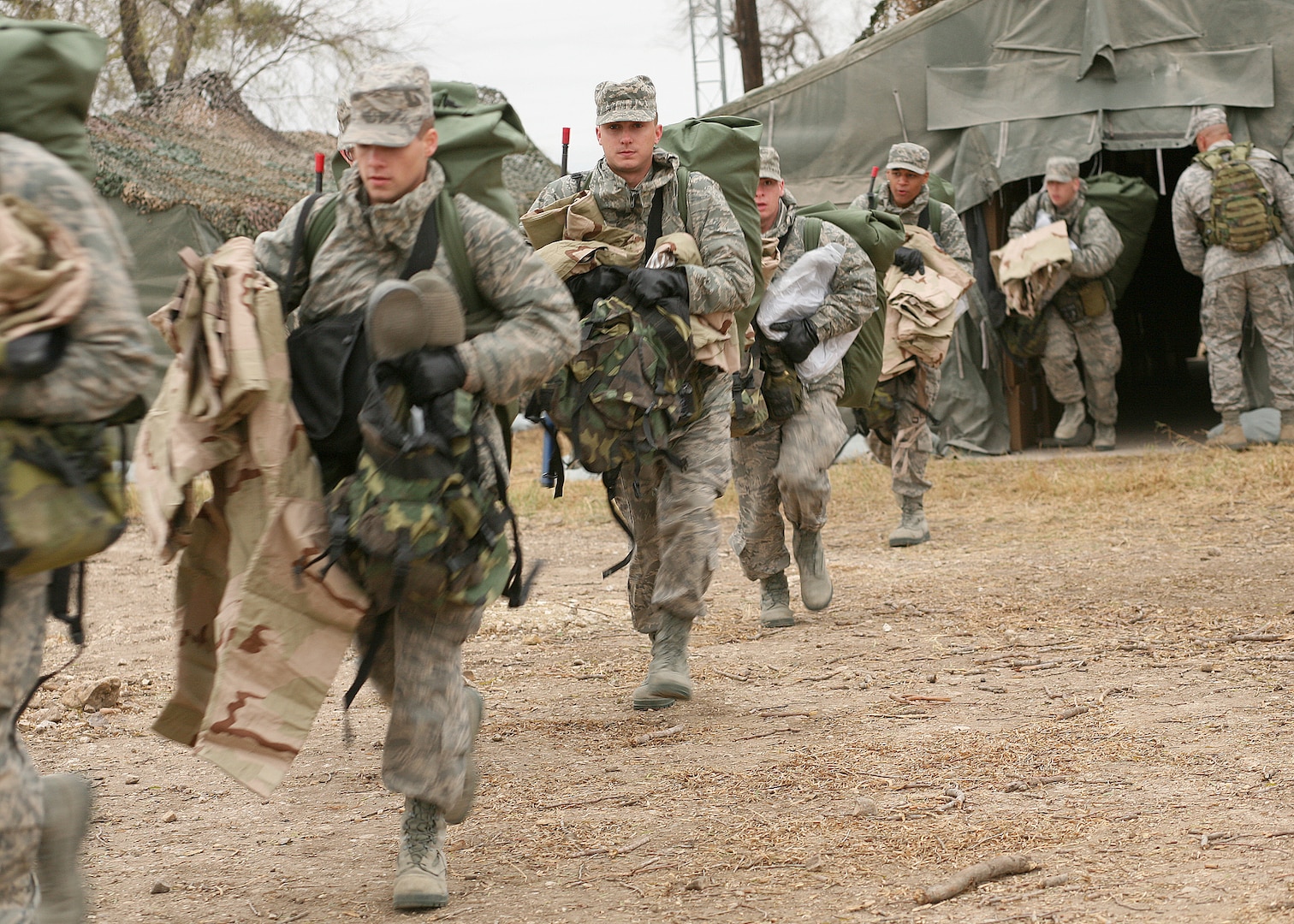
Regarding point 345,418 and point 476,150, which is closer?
point 345,418

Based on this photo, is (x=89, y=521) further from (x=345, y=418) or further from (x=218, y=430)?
(x=345, y=418)

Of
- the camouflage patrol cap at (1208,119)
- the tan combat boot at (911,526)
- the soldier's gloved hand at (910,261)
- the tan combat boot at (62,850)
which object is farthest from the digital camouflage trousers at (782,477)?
the camouflage patrol cap at (1208,119)

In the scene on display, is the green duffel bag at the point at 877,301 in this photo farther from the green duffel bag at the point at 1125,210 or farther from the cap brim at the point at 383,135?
the green duffel bag at the point at 1125,210

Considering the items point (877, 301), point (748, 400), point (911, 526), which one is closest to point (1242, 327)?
point (911, 526)

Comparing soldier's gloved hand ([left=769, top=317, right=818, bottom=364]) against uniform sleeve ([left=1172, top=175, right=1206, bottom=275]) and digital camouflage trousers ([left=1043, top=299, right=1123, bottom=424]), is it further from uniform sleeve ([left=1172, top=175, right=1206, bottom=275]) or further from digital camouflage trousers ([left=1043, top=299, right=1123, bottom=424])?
digital camouflage trousers ([left=1043, top=299, right=1123, bottom=424])

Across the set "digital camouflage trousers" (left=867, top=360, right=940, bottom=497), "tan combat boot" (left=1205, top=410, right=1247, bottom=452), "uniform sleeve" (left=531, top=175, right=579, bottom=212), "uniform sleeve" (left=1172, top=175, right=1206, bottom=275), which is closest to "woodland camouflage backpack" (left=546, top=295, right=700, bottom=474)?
"uniform sleeve" (left=531, top=175, right=579, bottom=212)

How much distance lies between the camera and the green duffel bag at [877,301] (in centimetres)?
741

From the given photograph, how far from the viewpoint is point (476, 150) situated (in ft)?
13.3

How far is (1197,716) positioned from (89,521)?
3.63m

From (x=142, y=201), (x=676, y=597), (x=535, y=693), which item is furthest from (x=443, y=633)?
(x=142, y=201)

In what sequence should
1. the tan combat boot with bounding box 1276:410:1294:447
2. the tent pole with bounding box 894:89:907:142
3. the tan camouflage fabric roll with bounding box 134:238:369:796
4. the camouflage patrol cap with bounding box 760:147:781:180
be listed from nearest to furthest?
the tan camouflage fabric roll with bounding box 134:238:369:796 < the camouflage patrol cap with bounding box 760:147:781:180 < the tan combat boot with bounding box 1276:410:1294:447 < the tent pole with bounding box 894:89:907:142

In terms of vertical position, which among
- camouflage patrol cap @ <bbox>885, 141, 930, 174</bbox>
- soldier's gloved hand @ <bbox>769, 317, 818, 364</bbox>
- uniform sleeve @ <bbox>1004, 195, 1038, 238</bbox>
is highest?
camouflage patrol cap @ <bbox>885, 141, 930, 174</bbox>

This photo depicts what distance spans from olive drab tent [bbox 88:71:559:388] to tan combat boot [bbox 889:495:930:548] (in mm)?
6173

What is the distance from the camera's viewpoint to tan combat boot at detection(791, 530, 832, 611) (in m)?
7.15
